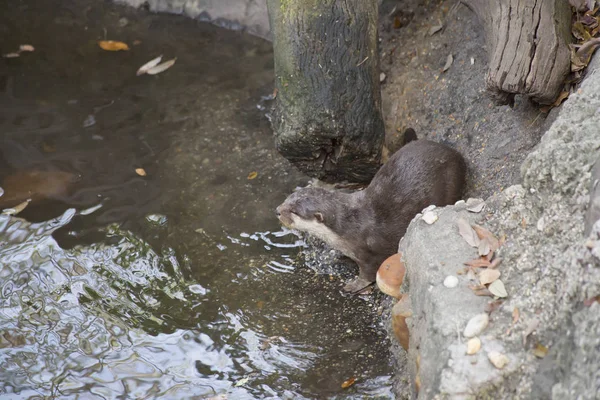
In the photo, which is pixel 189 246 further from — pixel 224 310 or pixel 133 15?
pixel 133 15

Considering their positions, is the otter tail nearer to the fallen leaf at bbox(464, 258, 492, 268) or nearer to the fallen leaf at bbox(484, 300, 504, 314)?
the fallen leaf at bbox(464, 258, 492, 268)

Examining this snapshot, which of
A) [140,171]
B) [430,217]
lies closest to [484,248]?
[430,217]

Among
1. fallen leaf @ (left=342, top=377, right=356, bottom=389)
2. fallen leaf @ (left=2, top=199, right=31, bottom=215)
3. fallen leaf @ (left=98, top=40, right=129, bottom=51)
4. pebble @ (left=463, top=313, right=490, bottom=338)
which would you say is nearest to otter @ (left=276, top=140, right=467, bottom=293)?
fallen leaf @ (left=342, top=377, right=356, bottom=389)

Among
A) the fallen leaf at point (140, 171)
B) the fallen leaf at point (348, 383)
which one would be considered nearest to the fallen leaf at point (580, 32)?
the fallen leaf at point (348, 383)

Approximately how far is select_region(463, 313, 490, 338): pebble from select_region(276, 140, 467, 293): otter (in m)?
1.46

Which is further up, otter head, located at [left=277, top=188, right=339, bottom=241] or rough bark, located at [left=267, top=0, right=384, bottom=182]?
rough bark, located at [left=267, top=0, right=384, bottom=182]

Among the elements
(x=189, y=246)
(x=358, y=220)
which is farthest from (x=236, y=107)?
(x=358, y=220)

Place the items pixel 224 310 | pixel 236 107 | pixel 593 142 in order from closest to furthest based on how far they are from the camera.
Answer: pixel 593 142
pixel 224 310
pixel 236 107

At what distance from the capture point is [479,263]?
248 centimetres

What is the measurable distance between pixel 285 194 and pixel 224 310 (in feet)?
3.48

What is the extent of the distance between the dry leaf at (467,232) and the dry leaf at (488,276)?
7.7 inches

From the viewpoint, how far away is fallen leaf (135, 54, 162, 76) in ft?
19.0

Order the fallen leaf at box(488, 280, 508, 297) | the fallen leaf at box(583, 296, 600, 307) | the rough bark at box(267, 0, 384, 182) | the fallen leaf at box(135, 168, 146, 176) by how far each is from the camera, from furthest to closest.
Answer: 1. the fallen leaf at box(135, 168, 146, 176)
2. the rough bark at box(267, 0, 384, 182)
3. the fallen leaf at box(488, 280, 508, 297)
4. the fallen leaf at box(583, 296, 600, 307)

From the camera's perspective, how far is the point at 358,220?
3842 millimetres
